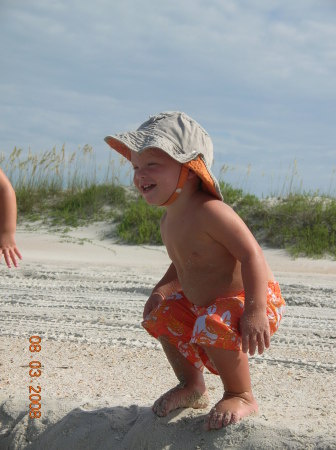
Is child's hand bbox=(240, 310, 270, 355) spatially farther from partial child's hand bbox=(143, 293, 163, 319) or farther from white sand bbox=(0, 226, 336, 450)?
partial child's hand bbox=(143, 293, 163, 319)

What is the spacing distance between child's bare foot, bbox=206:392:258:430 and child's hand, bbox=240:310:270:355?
0.21 meters

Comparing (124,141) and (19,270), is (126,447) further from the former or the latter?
(19,270)

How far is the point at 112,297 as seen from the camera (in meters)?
5.16

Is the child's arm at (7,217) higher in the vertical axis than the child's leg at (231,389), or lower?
higher

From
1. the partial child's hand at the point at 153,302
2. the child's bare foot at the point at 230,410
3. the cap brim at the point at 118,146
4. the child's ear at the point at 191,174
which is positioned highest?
the cap brim at the point at 118,146

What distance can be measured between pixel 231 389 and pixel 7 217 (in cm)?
137

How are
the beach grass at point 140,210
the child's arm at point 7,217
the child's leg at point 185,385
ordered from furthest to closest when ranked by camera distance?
the beach grass at point 140,210
the child's arm at point 7,217
the child's leg at point 185,385

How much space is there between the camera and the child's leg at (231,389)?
2305 mm

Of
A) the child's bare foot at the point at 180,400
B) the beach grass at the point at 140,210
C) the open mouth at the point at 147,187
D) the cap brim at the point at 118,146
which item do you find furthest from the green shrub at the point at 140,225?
the open mouth at the point at 147,187

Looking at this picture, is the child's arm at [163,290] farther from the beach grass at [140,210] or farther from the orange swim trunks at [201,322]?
the beach grass at [140,210]

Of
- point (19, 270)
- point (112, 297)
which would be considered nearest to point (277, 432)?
point (112, 297)

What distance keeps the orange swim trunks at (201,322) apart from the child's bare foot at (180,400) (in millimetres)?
101

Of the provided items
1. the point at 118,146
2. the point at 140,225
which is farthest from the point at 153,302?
the point at 140,225

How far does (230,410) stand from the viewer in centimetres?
231
